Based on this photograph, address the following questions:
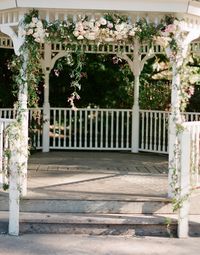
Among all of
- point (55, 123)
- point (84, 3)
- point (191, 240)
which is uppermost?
point (84, 3)

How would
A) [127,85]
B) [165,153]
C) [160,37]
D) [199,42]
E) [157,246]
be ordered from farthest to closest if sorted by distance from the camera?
[127,85] < [165,153] < [199,42] < [160,37] < [157,246]

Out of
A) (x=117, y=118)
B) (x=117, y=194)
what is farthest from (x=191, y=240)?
(x=117, y=118)

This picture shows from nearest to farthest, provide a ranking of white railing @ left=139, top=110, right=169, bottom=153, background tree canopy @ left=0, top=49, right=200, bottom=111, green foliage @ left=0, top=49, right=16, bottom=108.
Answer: white railing @ left=139, top=110, right=169, bottom=153, green foliage @ left=0, top=49, right=16, bottom=108, background tree canopy @ left=0, top=49, right=200, bottom=111

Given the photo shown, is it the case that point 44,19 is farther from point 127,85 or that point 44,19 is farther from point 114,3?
point 127,85

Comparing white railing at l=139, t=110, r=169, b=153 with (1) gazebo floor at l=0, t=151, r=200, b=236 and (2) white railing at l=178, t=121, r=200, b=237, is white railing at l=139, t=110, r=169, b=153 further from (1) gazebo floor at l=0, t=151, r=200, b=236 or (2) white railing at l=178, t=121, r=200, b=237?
(2) white railing at l=178, t=121, r=200, b=237

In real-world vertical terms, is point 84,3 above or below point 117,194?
above

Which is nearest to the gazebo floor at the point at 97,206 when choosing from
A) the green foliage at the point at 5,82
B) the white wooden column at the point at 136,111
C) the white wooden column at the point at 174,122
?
the white wooden column at the point at 174,122

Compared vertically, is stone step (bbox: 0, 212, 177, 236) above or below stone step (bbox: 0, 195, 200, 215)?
below

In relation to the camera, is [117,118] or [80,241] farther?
[117,118]

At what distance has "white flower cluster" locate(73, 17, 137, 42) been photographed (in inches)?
284

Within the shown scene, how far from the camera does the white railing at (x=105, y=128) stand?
41.0 feet

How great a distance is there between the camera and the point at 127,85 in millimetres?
14859

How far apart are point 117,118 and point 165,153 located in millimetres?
1487

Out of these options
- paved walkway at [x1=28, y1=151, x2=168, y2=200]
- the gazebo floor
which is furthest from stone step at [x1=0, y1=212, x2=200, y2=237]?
paved walkway at [x1=28, y1=151, x2=168, y2=200]
